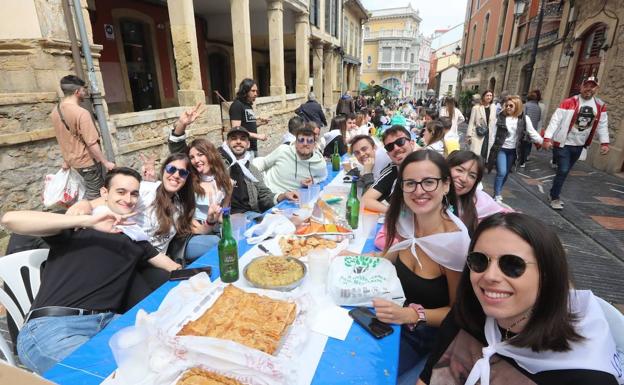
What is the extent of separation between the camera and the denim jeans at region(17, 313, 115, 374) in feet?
4.53

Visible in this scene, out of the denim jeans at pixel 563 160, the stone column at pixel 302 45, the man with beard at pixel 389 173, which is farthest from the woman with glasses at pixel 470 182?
the stone column at pixel 302 45

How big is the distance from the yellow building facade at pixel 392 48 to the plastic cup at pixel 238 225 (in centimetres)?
4665

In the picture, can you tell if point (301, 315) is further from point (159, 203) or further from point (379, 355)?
point (159, 203)

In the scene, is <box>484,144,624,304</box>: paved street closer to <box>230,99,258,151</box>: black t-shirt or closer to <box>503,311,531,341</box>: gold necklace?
<box>503,311,531,341</box>: gold necklace

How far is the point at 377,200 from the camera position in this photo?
2826 mm

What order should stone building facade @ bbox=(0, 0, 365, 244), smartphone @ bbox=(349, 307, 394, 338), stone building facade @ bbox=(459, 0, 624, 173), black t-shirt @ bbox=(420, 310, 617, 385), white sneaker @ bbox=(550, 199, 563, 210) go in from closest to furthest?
black t-shirt @ bbox=(420, 310, 617, 385) → smartphone @ bbox=(349, 307, 394, 338) → stone building facade @ bbox=(0, 0, 365, 244) → white sneaker @ bbox=(550, 199, 563, 210) → stone building facade @ bbox=(459, 0, 624, 173)

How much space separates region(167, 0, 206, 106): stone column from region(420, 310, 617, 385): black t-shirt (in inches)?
254

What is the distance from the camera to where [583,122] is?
482 centimetres

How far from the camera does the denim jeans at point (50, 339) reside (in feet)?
4.53

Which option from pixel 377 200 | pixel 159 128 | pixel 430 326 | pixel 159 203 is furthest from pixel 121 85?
pixel 430 326

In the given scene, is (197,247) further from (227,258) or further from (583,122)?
(583,122)

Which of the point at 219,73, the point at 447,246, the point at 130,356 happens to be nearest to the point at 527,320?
the point at 447,246

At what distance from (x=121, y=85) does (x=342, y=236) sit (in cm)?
866

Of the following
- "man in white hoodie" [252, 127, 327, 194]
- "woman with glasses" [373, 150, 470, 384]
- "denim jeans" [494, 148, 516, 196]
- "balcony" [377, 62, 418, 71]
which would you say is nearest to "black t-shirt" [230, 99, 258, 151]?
"man in white hoodie" [252, 127, 327, 194]
